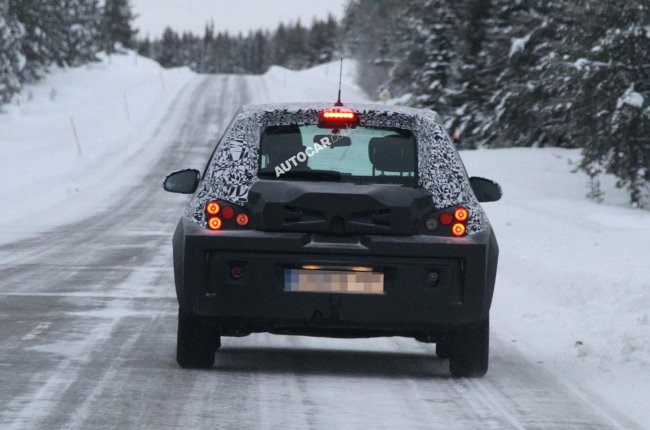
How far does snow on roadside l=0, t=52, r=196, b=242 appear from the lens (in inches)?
1071

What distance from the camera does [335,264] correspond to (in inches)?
285

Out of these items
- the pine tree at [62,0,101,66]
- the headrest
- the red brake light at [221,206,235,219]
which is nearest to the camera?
the red brake light at [221,206,235,219]

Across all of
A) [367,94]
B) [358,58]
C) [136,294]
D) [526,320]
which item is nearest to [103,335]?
[136,294]

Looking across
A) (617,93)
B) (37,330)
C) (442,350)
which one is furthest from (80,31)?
(442,350)

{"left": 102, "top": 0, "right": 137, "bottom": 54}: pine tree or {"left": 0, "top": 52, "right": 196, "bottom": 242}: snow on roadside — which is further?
{"left": 102, "top": 0, "right": 137, "bottom": 54}: pine tree

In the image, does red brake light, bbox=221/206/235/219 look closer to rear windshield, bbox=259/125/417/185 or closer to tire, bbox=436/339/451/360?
rear windshield, bbox=259/125/417/185

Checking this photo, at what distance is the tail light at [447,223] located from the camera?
7.37 m

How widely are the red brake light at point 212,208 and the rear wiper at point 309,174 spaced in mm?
348

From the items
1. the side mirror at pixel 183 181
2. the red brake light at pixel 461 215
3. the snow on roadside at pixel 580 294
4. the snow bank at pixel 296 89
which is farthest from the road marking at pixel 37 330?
the snow bank at pixel 296 89

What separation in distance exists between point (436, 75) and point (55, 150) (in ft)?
48.2

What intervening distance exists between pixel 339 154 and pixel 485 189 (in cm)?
123

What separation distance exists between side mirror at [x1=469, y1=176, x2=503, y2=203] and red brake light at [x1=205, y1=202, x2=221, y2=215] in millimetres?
1855

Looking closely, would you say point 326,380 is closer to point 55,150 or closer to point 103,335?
point 103,335

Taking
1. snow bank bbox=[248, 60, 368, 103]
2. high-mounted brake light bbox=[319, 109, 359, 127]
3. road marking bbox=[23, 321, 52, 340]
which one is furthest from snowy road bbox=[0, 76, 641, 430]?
snow bank bbox=[248, 60, 368, 103]
